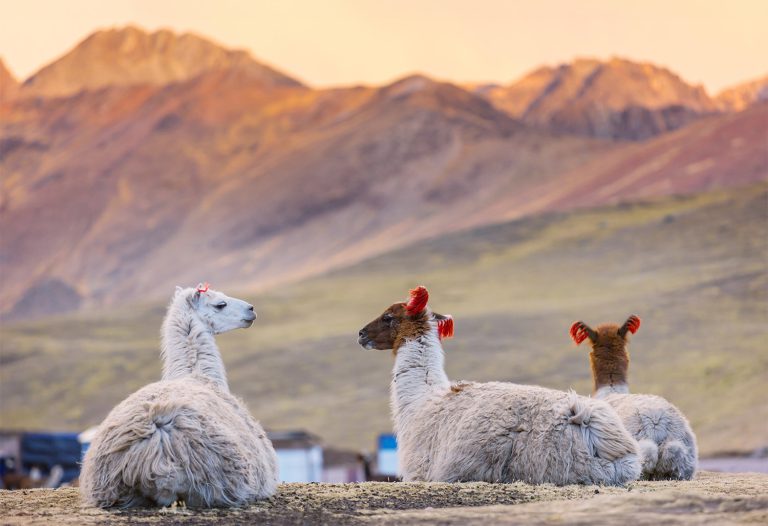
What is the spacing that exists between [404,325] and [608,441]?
9.69 feet

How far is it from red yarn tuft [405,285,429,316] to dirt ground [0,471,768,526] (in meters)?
2.62

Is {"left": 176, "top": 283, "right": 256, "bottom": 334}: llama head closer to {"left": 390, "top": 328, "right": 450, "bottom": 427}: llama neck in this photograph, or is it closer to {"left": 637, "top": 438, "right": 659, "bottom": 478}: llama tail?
{"left": 390, "top": 328, "right": 450, "bottom": 427}: llama neck

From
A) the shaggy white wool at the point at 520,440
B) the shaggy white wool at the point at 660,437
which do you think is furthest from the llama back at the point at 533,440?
the shaggy white wool at the point at 660,437

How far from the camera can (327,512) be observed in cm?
864

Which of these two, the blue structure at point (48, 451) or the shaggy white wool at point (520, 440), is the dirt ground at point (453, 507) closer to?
the shaggy white wool at point (520, 440)

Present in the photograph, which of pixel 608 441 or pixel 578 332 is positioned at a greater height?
pixel 578 332

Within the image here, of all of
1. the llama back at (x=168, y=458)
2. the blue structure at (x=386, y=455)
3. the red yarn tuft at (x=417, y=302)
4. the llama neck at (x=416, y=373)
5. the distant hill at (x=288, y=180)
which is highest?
the distant hill at (x=288, y=180)

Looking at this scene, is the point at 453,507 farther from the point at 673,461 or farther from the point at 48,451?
the point at 48,451

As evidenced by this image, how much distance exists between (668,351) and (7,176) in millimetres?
138595

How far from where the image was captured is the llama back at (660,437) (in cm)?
1220

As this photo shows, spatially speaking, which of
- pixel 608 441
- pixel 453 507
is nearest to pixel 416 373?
pixel 608 441

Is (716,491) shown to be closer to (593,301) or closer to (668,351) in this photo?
(668,351)

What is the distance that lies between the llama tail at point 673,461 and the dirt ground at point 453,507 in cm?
180

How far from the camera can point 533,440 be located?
10609 mm
